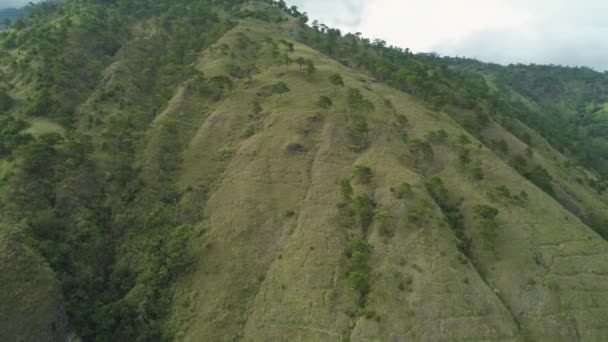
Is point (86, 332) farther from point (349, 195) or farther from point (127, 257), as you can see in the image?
point (349, 195)

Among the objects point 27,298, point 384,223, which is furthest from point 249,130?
point 27,298

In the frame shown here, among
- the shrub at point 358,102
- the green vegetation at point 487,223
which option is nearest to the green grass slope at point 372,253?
the green vegetation at point 487,223

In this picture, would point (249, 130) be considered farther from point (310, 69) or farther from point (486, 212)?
point (486, 212)

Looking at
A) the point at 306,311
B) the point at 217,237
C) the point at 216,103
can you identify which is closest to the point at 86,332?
the point at 217,237

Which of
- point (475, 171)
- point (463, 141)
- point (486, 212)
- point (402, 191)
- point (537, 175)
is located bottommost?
point (402, 191)

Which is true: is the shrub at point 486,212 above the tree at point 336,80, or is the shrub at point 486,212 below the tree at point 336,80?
below

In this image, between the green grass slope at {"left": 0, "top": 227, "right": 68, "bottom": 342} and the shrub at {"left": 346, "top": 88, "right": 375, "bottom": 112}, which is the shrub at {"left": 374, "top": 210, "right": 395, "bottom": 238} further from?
the green grass slope at {"left": 0, "top": 227, "right": 68, "bottom": 342}

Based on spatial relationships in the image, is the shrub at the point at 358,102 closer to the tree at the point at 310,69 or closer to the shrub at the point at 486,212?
the tree at the point at 310,69

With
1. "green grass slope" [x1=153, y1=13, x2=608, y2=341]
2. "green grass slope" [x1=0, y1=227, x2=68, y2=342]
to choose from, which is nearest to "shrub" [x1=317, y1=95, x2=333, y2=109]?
"green grass slope" [x1=153, y1=13, x2=608, y2=341]
